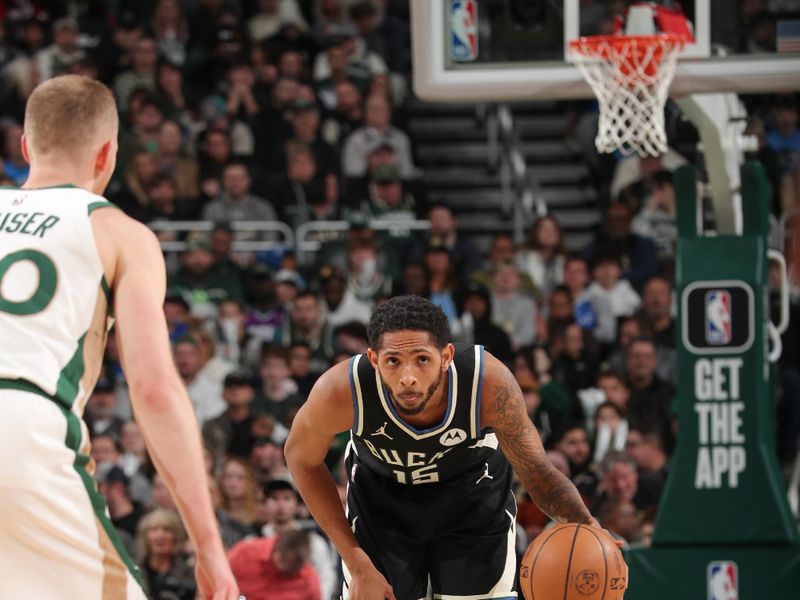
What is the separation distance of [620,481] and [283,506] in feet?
6.74

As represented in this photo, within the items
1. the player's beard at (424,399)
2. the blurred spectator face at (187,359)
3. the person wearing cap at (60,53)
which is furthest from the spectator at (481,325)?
the player's beard at (424,399)

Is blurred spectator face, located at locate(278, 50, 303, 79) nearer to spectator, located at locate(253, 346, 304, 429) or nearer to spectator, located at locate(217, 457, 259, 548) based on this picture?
spectator, located at locate(253, 346, 304, 429)

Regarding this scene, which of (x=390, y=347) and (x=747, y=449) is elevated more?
(x=390, y=347)

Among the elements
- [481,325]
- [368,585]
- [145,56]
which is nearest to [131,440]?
[481,325]

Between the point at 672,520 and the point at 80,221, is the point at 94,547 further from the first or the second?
the point at 672,520

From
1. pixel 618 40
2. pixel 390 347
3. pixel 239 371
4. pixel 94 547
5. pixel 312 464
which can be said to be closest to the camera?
pixel 94 547

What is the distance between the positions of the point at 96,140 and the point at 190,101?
30.2ft

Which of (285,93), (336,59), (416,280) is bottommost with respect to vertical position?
(416,280)

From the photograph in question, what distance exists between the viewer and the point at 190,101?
40.6 feet

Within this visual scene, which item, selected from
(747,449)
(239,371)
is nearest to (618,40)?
(747,449)

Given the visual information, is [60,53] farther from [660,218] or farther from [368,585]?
[368,585]

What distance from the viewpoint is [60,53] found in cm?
1238

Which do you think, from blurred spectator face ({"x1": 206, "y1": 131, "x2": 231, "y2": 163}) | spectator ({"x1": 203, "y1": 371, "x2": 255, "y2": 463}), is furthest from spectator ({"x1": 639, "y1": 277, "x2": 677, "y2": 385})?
blurred spectator face ({"x1": 206, "y1": 131, "x2": 231, "y2": 163})

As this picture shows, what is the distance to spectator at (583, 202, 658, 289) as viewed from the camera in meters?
10.8
